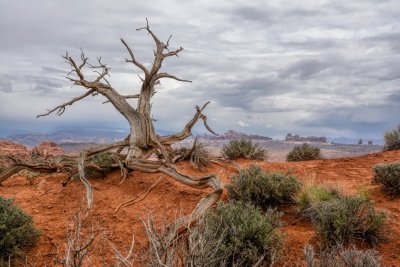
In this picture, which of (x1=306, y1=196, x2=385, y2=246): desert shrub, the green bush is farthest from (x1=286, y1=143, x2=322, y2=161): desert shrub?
the green bush

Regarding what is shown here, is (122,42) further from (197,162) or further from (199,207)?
(199,207)

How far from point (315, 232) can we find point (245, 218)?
133 cm

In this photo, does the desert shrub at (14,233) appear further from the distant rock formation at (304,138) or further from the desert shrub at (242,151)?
the distant rock formation at (304,138)

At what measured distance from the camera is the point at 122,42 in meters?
11.4

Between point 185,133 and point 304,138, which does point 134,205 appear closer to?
point 185,133

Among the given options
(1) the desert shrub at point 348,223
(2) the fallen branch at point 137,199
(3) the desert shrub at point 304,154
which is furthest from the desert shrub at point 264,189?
(3) the desert shrub at point 304,154

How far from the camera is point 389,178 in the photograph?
28.7 ft

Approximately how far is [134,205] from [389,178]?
18.8ft

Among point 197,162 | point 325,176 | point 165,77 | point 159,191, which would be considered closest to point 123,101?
point 165,77

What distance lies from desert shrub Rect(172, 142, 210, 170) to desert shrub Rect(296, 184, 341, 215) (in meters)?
4.51

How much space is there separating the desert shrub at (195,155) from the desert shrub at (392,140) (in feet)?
32.8

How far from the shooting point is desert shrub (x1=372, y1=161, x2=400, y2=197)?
8695mm

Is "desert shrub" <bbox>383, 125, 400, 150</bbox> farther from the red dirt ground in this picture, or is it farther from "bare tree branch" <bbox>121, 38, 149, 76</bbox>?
"bare tree branch" <bbox>121, 38, 149, 76</bbox>

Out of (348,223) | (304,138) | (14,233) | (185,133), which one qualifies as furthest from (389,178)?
(304,138)
